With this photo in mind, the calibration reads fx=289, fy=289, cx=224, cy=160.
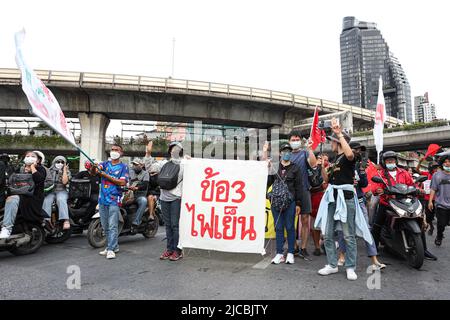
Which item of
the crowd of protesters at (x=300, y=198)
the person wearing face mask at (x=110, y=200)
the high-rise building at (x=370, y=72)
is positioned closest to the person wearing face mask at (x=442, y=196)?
the crowd of protesters at (x=300, y=198)

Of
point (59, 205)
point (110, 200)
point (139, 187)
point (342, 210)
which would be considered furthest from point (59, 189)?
point (342, 210)

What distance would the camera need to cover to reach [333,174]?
12.8 ft

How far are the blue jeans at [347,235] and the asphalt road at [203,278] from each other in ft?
0.68

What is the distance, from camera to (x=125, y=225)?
19.1ft

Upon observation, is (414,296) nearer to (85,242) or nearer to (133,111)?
(85,242)

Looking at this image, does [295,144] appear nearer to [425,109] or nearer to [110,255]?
[110,255]

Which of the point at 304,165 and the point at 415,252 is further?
the point at 304,165

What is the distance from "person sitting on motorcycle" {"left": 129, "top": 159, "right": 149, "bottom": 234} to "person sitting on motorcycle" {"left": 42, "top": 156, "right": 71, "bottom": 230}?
1.23m

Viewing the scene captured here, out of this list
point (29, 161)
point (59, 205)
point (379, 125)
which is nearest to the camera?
point (29, 161)

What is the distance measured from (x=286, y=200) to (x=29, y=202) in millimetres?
4194

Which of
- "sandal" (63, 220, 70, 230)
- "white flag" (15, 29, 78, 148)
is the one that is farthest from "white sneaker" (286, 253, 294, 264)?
"sandal" (63, 220, 70, 230)

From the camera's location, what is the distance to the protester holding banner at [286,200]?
428cm
